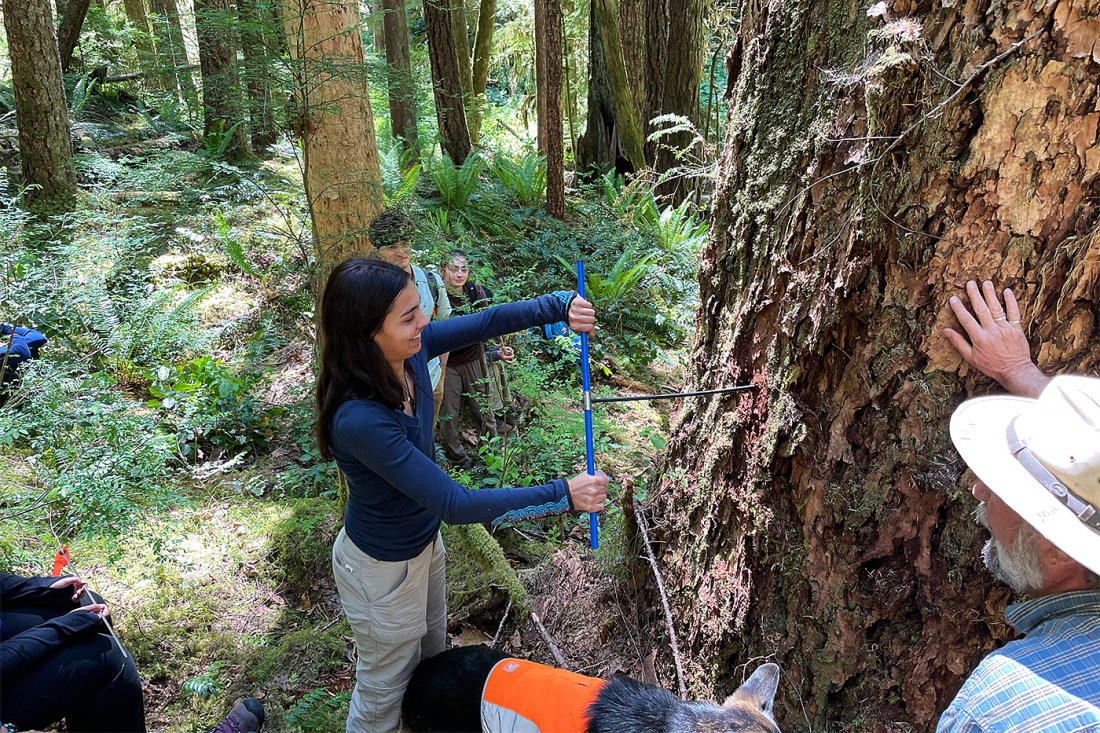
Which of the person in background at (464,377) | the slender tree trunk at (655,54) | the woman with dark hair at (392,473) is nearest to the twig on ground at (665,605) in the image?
the woman with dark hair at (392,473)

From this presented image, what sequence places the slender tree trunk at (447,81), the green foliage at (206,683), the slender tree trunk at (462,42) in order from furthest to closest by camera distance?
the slender tree trunk at (462,42) → the slender tree trunk at (447,81) → the green foliage at (206,683)

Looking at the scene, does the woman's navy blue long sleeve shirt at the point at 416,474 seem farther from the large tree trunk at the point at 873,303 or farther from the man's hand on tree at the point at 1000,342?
the man's hand on tree at the point at 1000,342

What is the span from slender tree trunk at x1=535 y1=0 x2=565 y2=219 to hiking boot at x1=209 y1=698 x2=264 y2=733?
7.63 meters

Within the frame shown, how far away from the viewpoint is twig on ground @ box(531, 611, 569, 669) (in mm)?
3240

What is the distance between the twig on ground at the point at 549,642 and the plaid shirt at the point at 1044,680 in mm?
2099

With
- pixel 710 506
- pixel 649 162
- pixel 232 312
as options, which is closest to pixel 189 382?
pixel 232 312

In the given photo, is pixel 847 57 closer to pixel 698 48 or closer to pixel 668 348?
pixel 668 348

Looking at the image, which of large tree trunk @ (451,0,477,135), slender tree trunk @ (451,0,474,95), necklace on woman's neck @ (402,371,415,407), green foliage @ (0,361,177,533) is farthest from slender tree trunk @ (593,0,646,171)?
necklace on woman's neck @ (402,371,415,407)

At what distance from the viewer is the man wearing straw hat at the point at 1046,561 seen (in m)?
1.25

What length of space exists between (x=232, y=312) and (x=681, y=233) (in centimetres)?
593

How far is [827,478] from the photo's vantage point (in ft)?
7.11

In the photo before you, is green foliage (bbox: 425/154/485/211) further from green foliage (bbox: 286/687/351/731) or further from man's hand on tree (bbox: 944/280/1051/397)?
man's hand on tree (bbox: 944/280/1051/397)

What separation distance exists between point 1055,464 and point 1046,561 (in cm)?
23

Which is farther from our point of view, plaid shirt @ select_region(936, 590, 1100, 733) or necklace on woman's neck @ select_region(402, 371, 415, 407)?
necklace on woman's neck @ select_region(402, 371, 415, 407)
